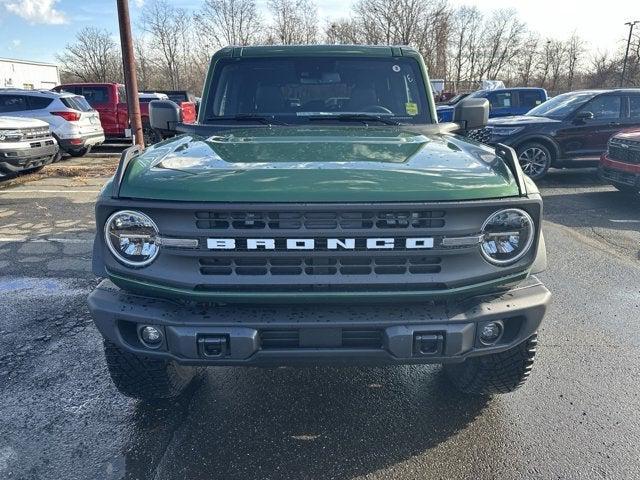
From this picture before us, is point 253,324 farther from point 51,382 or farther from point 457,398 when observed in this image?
point 51,382

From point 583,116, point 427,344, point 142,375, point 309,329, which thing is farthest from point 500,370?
point 583,116

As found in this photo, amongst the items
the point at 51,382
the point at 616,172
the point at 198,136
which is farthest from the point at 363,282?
the point at 616,172

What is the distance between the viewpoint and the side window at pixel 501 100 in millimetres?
15352

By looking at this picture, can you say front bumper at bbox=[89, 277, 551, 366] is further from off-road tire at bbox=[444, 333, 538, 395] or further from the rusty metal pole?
the rusty metal pole

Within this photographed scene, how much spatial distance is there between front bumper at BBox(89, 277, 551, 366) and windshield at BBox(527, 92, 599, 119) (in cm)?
927

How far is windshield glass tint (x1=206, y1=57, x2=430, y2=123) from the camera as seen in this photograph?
358 centimetres

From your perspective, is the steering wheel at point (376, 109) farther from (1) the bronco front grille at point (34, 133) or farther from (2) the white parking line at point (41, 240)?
(1) the bronco front grille at point (34, 133)

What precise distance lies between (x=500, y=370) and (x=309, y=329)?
3.84 feet

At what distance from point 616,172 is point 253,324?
8133 mm

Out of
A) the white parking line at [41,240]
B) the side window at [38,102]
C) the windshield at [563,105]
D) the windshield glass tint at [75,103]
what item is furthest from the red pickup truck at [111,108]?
the windshield at [563,105]

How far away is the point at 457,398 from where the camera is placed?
9.59 feet

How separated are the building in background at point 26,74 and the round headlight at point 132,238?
43.2m

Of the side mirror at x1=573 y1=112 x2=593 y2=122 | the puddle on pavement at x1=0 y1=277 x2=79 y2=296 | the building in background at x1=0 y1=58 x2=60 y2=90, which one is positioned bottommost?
the puddle on pavement at x1=0 y1=277 x2=79 y2=296

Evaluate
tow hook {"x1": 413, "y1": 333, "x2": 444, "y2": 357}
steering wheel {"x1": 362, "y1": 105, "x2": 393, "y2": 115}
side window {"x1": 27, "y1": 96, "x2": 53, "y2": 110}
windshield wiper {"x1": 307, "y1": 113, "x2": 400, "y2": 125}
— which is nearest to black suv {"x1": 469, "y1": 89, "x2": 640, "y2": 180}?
steering wheel {"x1": 362, "y1": 105, "x2": 393, "y2": 115}
